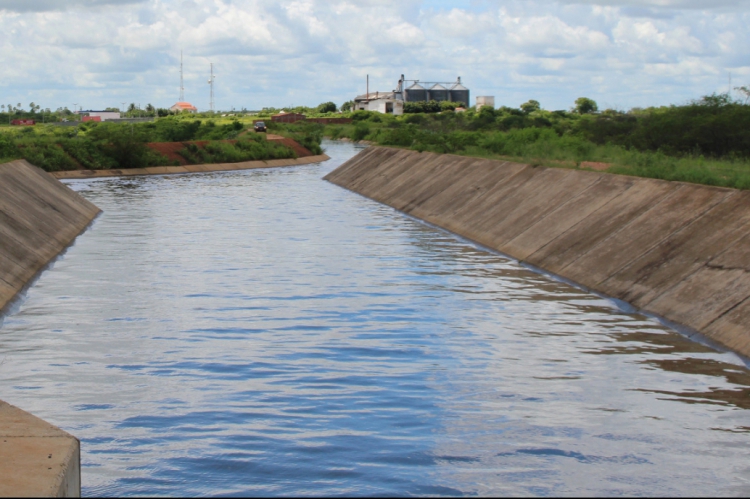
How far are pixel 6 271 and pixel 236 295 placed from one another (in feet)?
16.1

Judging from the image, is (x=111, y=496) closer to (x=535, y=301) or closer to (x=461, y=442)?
(x=461, y=442)

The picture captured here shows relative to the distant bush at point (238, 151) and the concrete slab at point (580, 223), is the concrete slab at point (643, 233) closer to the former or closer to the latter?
the concrete slab at point (580, 223)

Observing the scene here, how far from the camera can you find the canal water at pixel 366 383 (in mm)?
8523

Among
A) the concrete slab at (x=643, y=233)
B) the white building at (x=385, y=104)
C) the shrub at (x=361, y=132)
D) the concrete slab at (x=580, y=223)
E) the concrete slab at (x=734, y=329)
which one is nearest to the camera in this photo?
the concrete slab at (x=734, y=329)

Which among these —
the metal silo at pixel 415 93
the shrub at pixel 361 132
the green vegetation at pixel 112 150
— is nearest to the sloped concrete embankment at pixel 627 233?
the green vegetation at pixel 112 150

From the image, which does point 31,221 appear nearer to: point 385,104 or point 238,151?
point 238,151

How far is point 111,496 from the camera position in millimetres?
7934

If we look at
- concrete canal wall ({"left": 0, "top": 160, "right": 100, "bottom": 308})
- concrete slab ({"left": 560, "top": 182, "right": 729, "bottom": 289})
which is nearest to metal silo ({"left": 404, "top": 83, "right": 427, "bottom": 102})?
concrete canal wall ({"left": 0, "top": 160, "right": 100, "bottom": 308})

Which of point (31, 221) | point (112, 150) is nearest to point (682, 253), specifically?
point (31, 221)

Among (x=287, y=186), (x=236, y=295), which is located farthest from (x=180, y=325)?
(x=287, y=186)

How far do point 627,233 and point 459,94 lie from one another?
169m

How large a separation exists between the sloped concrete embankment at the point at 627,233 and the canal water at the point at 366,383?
2.12 ft

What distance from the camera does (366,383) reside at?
11.3m

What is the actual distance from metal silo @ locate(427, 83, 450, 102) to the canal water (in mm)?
164124
